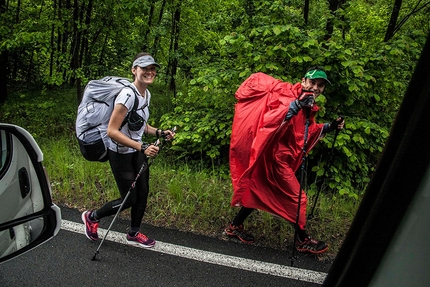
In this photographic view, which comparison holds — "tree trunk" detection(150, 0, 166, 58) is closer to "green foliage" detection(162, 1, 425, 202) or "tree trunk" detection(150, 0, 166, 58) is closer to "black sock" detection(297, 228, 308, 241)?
"green foliage" detection(162, 1, 425, 202)

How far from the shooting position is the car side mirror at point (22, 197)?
208 cm

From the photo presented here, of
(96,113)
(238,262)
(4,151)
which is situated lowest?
(238,262)

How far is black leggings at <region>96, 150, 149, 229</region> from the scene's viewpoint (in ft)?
11.8

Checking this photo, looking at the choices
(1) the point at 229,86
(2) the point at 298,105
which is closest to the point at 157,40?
(1) the point at 229,86

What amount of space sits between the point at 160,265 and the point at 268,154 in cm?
149

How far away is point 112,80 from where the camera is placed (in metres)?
3.55

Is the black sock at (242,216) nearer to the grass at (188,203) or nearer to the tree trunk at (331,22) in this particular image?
the grass at (188,203)

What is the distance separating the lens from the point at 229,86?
6.16m

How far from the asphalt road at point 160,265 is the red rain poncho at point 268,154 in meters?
0.49

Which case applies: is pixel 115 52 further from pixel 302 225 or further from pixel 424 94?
pixel 424 94

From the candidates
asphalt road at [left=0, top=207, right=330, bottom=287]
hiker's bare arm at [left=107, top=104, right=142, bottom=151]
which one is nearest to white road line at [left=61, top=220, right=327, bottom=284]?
asphalt road at [left=0, top=207, right=330, bottom=287]

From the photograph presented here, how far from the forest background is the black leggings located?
54cm

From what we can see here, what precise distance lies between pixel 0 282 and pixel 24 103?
30.7ft

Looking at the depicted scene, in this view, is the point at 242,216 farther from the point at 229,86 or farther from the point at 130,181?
the point at 229,86
